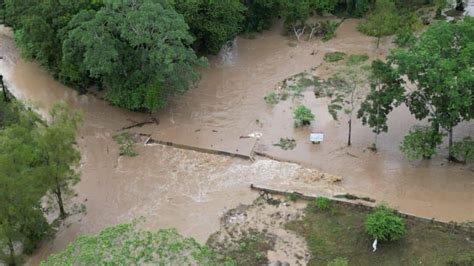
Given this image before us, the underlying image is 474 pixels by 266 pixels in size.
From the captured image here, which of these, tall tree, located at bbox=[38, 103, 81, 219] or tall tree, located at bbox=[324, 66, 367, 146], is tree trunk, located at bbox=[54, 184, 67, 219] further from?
tall tree, located at bbox=[324, 66, 367, 146]

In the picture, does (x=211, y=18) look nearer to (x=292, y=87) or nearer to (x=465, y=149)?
(x=292, y=87)

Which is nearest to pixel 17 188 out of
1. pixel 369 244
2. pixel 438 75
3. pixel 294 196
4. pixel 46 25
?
pixel 294 196

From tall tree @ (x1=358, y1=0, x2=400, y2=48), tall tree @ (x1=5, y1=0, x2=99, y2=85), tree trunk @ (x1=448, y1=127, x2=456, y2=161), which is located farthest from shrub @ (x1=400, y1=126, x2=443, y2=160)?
tall tree @ (x1=5, y1=0, x2=99, y2=85)

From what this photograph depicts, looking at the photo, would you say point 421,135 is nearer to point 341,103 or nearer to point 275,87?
point 341,103

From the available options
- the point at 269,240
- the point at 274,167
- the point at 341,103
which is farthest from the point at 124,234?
the point at 341,103

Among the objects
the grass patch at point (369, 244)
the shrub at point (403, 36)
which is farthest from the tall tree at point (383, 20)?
the grass patch at point (369, 244)
